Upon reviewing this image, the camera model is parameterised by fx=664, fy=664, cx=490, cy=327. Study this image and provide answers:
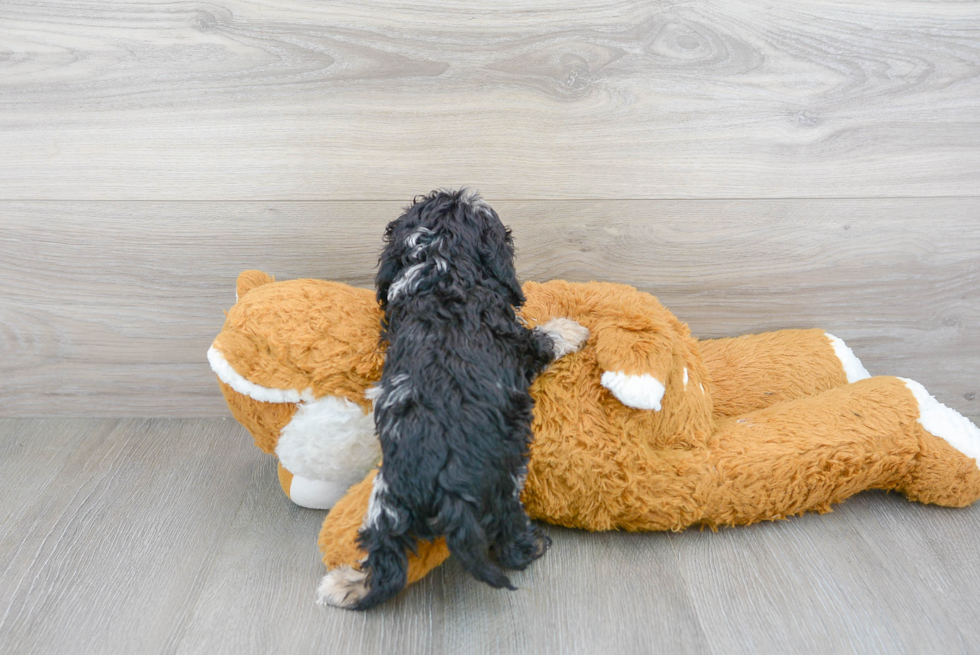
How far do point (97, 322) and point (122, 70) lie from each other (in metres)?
0.40

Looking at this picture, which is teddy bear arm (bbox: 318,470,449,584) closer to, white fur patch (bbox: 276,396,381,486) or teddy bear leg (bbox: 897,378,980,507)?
white fur patch (bbox: 276,396,381,486)

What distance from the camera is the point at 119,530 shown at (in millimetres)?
863

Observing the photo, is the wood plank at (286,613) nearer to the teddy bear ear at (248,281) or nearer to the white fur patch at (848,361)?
the teddy bear ear at (248,281)

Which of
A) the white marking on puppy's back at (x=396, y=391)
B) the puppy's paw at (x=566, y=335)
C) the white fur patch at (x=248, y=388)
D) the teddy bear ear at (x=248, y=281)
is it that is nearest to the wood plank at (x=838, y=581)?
the puppy's paw at (x=566, y=335)

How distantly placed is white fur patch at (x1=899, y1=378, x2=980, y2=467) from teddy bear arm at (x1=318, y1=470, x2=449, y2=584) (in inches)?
25.2

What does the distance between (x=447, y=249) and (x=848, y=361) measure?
2.17ft

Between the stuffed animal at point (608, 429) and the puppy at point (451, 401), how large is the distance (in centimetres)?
5

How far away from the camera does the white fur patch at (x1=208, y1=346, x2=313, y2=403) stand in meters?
0.75

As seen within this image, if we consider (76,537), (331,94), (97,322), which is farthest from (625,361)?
(97,322)

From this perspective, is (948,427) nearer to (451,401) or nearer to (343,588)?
(451,401)

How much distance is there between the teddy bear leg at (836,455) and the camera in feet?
2.65

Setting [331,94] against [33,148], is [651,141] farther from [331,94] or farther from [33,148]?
[33,148]

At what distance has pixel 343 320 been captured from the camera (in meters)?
0.78

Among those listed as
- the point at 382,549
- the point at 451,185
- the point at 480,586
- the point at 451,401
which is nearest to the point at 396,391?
the point at 451,401
